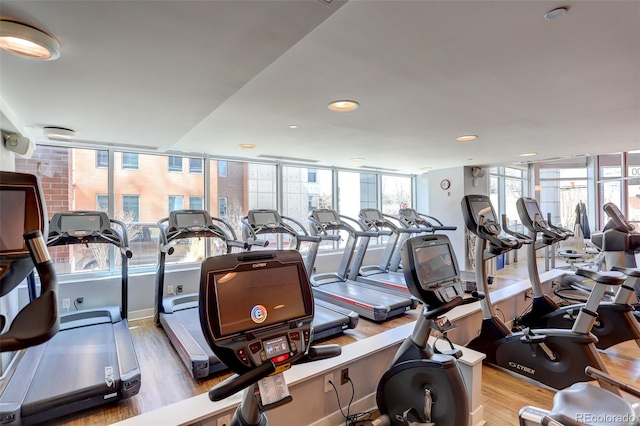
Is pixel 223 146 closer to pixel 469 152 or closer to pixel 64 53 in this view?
pixel 64 53

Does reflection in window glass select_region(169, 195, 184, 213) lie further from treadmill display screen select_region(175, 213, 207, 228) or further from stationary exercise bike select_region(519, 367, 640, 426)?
stationary exercise bike select_region(519, 367, 640, 426)

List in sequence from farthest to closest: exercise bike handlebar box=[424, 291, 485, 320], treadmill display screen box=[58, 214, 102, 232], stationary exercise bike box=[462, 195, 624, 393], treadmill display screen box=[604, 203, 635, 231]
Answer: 1. treadmill display screen box=[604, 203, 635, 231]
2. treadmill display screen box=[58, 214, 102, 232]
3. stationary exercise bike box=[462, 195, 624, 393]
4. exercise bike handlebar box=[424, 291, 485, 320]

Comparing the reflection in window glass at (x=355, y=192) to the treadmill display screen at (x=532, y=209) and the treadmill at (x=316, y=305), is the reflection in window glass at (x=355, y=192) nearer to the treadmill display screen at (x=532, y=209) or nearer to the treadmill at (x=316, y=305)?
the treadmill at (x=316, y=305)

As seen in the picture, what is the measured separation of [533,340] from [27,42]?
13.5ft

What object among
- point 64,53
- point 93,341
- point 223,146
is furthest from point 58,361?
point 223,146

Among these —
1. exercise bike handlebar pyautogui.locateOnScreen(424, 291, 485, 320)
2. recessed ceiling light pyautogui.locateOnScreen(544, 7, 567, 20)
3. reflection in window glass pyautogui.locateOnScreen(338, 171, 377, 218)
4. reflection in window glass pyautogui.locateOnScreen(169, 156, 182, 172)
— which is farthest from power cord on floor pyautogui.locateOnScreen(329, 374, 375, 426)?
reflection in window glass pyautogui.locateOnScreen(338, 171, 377, 218)

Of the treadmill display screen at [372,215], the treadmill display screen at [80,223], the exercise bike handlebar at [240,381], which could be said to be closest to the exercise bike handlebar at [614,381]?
the exercise bike handlebar at [240,381]

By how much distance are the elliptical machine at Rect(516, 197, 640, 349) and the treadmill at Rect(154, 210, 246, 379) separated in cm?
350

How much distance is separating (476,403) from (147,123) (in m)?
3.71

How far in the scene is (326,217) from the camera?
17.1ft

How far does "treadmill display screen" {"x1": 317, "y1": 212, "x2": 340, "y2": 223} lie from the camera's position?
16.8 feet

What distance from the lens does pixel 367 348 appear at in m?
2.63

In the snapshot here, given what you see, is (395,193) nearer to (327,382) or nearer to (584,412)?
(327,382)

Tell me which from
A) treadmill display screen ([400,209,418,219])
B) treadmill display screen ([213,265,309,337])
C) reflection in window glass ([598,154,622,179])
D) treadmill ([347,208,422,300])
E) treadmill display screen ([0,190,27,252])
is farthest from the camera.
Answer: reflection in window glass ([598,154,622,179])
